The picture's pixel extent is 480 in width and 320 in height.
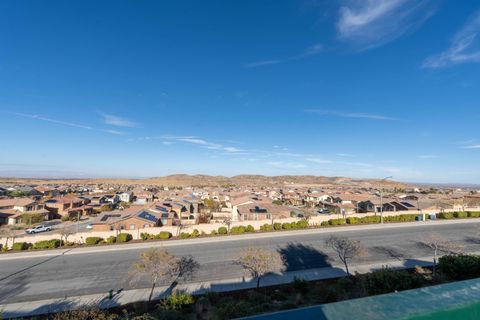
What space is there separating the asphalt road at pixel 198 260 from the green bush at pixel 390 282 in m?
10.9

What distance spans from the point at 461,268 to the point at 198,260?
21.0m

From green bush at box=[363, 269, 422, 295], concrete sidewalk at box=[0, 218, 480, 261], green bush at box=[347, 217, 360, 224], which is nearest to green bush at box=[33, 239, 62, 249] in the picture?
concrete sidewalk at box=[0, 218, 480, 261]

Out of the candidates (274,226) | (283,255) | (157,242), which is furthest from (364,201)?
(157,242)

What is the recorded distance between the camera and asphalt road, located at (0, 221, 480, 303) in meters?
19.7

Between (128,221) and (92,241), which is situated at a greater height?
(128,221)

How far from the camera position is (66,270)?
23.3 metres

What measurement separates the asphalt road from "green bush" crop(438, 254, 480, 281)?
37.2 ft

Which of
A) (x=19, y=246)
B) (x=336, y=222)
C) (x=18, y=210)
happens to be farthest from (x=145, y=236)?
(x=18, y=210)

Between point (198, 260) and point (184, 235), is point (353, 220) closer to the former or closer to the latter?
point (184, 235)

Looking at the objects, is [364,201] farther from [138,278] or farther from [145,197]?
[145,197]

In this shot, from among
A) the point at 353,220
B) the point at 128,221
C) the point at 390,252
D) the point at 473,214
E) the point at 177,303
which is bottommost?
A: the point at 128,221

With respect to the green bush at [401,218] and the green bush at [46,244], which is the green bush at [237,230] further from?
the green bush at [401,218]

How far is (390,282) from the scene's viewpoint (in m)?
10.9

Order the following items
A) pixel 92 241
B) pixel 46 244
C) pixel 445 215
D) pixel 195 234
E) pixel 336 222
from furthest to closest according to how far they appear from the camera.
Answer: pixel 445 215 → pixel 336 222 → pixel 195 234 → pixel 92 241 → pixel 46 244
